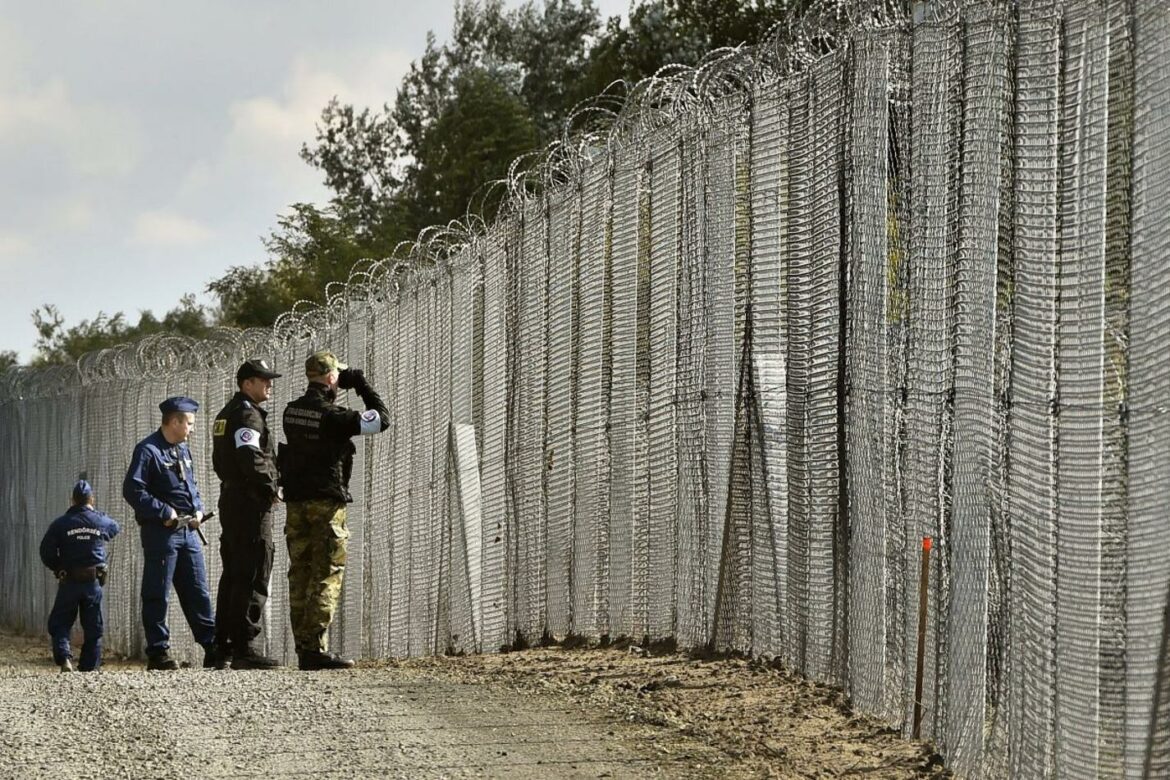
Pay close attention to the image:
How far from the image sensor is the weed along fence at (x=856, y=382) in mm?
4379

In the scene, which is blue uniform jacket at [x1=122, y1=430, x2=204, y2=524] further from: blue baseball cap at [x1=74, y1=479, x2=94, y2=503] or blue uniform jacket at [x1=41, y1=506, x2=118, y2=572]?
blue baseball cap at [x1=74, y1=479, x2=94, y2=503]

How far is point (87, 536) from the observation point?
479 inches

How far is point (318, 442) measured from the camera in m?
8.99

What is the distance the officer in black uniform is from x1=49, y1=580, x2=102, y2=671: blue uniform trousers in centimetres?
273

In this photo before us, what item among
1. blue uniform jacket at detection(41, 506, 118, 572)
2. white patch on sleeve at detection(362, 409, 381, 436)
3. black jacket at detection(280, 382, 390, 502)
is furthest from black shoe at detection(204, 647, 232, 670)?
blue uniform jacket at detection(41, 506, 118, 572)

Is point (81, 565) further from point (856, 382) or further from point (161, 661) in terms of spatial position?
point (856, 382)

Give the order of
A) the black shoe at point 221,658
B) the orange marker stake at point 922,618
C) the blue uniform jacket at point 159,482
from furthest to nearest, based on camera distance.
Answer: the blue uniform jacket at point 159,482
the black shoe at point 221,658
the orange marker stake at point 922,618

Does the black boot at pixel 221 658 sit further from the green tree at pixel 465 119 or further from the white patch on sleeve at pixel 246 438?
the green tree at pixel 465 119

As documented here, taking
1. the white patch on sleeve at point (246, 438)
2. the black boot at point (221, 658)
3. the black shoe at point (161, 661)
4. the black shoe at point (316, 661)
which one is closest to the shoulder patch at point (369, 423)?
the white patch on sleeve at point (246, 438)

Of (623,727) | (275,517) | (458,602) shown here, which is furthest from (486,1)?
(623,727)

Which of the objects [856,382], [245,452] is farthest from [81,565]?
[856,382]

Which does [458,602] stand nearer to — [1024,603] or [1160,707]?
[1024,603]

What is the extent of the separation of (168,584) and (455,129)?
3090cm

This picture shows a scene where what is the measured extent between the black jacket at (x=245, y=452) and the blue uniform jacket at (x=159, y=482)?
29.1 inches
